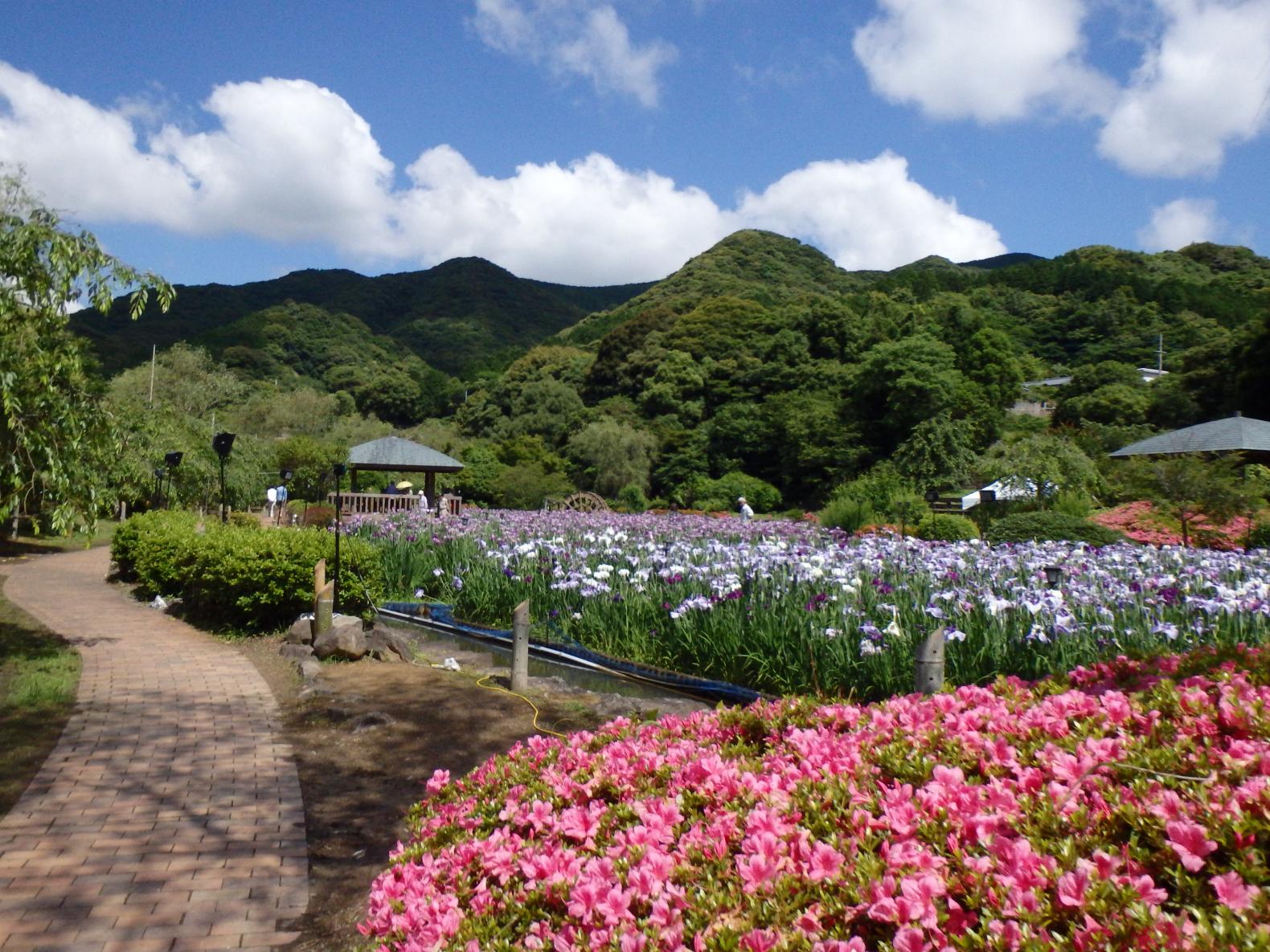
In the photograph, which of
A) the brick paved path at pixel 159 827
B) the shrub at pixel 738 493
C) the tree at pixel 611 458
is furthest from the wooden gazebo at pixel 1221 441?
the brick paved path at pixel 159 827

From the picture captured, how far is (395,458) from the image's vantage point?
68.9 ft

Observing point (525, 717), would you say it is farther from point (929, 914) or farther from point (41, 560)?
point (41, 560)

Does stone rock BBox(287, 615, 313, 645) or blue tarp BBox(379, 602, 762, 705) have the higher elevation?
stone rock BBox(287, 615, 313, 645)

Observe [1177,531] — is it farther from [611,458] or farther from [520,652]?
[611,458]

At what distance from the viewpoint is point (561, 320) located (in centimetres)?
9375

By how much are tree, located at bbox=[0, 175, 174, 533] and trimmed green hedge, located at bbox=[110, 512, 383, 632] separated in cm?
184

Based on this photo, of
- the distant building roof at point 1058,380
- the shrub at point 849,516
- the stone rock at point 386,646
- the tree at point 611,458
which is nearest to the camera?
the stone rock at point 386,646

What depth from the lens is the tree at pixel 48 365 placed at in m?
5.89

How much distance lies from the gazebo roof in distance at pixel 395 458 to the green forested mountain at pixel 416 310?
3971cm

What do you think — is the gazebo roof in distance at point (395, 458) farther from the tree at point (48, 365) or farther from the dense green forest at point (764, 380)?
the tree at point (48, 365)

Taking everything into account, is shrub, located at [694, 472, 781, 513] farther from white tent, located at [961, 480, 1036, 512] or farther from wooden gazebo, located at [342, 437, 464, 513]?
white tent, located at [961, 480, 1036, 512]

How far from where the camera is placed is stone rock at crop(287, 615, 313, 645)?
7.61 metres

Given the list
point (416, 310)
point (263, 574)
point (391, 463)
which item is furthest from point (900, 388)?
point (416, 310)

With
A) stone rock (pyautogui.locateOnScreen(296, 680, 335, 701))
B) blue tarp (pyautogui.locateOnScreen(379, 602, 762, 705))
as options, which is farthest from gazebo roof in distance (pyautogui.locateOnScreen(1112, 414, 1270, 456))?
stone rock (pyautogui.locateOnScreen(296, 680, 335, 701))
